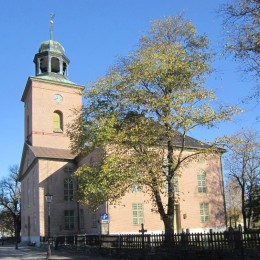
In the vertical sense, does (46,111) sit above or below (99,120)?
above

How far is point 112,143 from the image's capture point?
19375mm

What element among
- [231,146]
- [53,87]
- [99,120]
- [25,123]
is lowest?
[231,146]

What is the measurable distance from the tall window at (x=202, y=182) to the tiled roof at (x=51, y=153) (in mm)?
14549

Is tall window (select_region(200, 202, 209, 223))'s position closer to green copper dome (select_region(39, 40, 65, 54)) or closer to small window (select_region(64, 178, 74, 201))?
small window (select_region(64, 178, 74, 201))

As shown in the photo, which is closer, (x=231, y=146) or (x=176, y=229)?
(x=231, y=146)

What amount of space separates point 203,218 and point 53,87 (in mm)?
24340

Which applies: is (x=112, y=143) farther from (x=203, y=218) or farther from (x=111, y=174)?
(x=203, y=218)

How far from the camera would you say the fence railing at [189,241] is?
49.8ft

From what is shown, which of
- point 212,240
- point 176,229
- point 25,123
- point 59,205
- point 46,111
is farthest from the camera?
point 25,123

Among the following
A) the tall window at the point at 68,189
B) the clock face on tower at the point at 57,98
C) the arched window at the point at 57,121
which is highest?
the clock face on tower at the point at 57,98

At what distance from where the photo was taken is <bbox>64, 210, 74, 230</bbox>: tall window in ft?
135

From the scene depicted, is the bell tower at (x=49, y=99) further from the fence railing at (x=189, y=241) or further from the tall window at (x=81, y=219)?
the fence railing at (x=189, y=241)

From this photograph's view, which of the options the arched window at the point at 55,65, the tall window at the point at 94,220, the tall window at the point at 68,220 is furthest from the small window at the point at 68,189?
the arched window at the point at 55,65

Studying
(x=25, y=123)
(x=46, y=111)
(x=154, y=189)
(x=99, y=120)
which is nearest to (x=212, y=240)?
(x=154, y=189)
